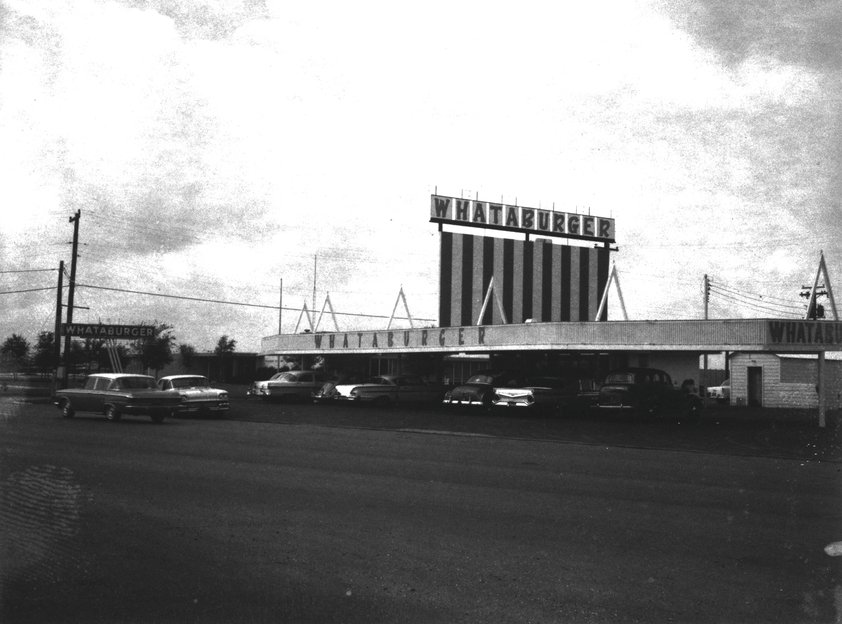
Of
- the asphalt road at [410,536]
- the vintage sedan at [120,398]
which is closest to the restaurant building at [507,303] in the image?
the vintage sedan at [120,398]

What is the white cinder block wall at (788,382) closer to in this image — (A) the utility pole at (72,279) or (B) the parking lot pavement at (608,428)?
(B) the parking lot pavement at (608,428)

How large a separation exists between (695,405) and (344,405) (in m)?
15.1

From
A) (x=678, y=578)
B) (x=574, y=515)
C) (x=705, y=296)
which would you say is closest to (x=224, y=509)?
(x=574, y=515)

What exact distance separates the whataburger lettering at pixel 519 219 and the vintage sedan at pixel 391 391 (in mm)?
12026

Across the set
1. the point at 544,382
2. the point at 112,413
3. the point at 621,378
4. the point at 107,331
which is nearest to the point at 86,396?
the point at 112,413

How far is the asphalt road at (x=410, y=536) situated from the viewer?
17.9ft

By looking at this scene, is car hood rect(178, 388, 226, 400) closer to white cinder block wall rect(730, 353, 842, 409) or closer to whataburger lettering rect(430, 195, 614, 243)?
whataburger lettering rect(430, 195, 614, 243)

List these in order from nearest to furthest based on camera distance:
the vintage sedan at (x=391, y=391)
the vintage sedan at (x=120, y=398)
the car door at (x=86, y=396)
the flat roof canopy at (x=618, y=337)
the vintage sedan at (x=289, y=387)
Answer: the vintage sedan at (x=120, y=398)
the car door at (x=86, y=396)
the flat roof canopy at (x=618, y=337)
the vintage sedan at (x=391, y=391)
the vintage sedan at (x=289, y=387)

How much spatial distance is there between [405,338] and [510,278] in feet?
26.8

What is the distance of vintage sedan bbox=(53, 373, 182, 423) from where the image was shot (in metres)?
23.2

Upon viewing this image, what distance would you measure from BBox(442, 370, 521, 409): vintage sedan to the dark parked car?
4.08 meters

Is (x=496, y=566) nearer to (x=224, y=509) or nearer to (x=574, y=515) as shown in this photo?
(x=574, y=515)

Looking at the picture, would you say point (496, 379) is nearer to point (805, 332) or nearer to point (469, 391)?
point (469, 391)

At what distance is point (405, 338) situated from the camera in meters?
39.8
